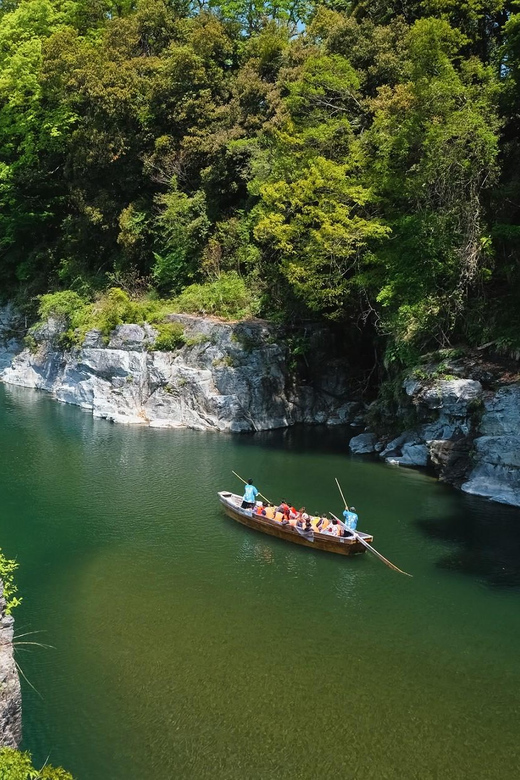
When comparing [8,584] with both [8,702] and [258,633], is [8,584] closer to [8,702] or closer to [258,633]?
[8,702]

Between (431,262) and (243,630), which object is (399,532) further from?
(431,262)

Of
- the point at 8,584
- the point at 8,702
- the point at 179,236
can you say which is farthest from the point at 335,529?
the point at 179,236

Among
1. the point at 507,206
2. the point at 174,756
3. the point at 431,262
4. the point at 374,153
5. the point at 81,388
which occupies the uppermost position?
the point at 374,153

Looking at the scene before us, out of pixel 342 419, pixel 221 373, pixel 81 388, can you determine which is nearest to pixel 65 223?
pixel 81 388

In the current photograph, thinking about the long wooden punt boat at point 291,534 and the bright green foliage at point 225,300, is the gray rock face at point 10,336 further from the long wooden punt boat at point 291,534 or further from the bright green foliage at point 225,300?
the long wooden punt boat at point 291,534

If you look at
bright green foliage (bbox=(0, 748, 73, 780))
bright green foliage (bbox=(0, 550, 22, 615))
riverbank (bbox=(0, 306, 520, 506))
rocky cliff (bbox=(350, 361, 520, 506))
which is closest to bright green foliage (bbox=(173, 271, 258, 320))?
riverbank (bbox=(0, 306, 520, 506))
